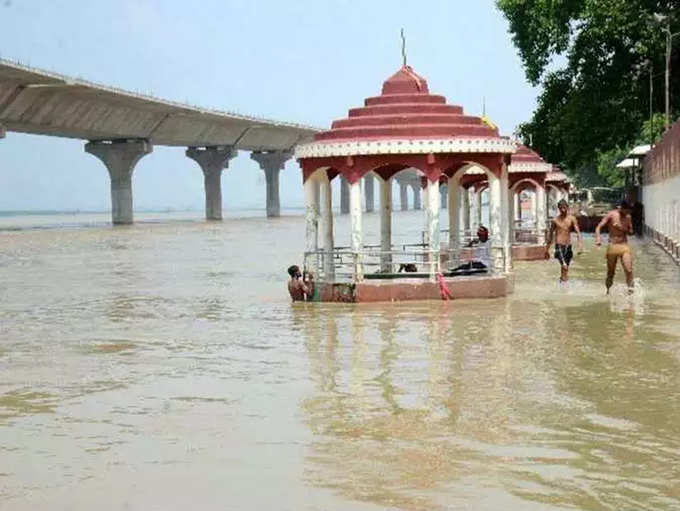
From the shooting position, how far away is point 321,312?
1848 centimetres

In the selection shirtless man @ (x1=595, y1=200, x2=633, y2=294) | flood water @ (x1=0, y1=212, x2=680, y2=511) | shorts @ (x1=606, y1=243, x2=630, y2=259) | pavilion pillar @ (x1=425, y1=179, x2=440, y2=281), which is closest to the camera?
flood water @ (x1=0, y1=212, x2=680, y2=511)

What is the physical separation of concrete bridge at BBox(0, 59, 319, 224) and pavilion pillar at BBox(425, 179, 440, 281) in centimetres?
3854

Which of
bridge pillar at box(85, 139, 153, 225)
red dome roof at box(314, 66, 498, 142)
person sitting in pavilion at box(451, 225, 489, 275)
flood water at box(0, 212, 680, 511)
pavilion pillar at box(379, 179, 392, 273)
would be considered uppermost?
bridge pillar at box(85, 139, 153, 225)

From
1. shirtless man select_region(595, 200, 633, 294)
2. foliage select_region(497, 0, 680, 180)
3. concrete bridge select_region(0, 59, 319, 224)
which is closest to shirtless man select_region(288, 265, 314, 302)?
shirtless man select_region(595, 200, 633, 294)

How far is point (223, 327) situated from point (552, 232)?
881 cm

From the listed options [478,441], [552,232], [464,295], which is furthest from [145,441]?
[552,232]

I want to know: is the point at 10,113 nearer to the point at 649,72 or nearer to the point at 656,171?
the point at 649,72

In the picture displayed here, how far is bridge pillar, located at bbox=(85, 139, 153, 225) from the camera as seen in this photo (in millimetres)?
87938

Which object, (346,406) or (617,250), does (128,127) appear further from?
(346,406)

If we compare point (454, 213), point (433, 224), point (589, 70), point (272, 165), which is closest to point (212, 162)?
point (272, 165)

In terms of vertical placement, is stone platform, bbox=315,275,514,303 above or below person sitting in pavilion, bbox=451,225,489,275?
below

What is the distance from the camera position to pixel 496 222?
21.2 meters

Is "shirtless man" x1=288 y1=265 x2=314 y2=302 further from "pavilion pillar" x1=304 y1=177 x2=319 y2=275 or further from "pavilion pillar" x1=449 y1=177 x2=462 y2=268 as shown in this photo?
"pavilion pillar" x1=449 y1=177 x2=462 y2=268

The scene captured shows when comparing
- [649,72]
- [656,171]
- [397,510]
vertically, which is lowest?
[397,510]
